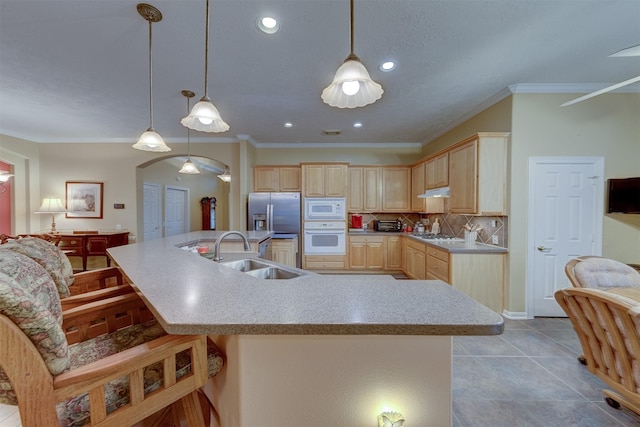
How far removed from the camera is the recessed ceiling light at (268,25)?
6.08 ft

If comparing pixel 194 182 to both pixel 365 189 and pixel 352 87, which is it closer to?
pixel 365 189

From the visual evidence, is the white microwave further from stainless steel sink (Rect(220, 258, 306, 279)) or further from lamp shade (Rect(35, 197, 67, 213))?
lamp shade (Rect(35, 197, 67, 213))

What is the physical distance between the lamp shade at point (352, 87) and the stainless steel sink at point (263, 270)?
109 cm

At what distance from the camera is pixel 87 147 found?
484 centimetres

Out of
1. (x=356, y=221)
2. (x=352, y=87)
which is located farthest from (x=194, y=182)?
(x=352, y=87)

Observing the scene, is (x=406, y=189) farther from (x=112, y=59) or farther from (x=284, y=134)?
(x=112, y=59)

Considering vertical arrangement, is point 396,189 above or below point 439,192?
above

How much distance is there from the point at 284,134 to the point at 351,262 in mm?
2776

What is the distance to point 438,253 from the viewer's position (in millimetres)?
3309

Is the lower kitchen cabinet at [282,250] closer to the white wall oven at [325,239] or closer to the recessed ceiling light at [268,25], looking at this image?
the white wall oven at [325,239]

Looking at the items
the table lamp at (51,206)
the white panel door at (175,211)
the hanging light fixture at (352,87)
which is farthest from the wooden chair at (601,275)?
the white panel door at (175,211)

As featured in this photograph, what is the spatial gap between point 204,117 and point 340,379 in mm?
1789

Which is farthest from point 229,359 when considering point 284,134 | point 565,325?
point 284,134

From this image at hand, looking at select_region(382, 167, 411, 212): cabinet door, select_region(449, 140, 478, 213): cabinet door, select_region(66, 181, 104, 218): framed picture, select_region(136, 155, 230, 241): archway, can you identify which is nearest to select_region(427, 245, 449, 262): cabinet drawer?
select_region(449, 140, 478, 213): cabinet door
